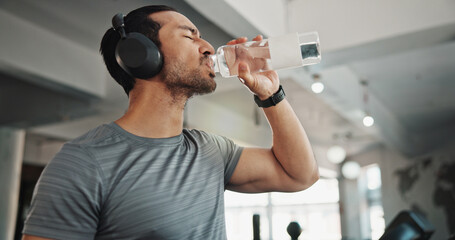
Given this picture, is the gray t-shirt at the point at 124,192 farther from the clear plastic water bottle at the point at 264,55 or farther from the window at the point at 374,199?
the window at the point at 374,199

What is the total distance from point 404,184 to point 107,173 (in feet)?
29.3

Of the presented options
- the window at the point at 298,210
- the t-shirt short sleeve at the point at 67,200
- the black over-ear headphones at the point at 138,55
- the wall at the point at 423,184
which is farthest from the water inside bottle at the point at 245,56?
the window at the point at 298,210

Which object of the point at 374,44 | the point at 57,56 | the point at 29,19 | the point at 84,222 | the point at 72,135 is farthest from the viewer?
the point at 72,135

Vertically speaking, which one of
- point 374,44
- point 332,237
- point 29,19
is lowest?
point 332,237

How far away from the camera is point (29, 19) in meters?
3.24

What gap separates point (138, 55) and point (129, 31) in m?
0.17

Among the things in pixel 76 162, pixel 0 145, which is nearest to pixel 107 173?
pixel 76 162

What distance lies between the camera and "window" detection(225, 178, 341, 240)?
10297 millimetres

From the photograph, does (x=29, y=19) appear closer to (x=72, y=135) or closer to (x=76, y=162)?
(x=76, y=162)

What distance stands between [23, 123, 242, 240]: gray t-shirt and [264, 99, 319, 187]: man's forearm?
178mm

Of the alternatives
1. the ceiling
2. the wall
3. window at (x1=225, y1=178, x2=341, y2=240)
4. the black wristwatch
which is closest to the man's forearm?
the black wristwatch

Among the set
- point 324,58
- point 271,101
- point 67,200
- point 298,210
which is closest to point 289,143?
point 271,101

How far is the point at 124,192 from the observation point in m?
0.76

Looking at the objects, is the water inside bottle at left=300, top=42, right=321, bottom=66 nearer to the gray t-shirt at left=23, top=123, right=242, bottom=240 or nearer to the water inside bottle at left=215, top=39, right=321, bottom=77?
the water inside bottle at left=215, top=39, right=321, bottom=77
